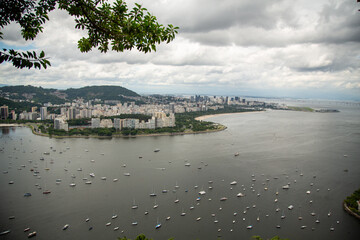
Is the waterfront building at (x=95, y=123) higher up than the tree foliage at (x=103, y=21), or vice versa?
the tree foliage at (x=103, y=21)

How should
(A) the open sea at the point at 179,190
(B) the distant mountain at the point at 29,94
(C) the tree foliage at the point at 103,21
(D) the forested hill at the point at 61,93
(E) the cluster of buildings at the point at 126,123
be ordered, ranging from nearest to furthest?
(C) the tree foliage at the point at 103,21, (A) the open sea at the point at 179,190, (E) the cluster of buildings at the point at 126,123, (B) the distant mountain at the point at 29,94, (D) the forested hill at the point at 61,93

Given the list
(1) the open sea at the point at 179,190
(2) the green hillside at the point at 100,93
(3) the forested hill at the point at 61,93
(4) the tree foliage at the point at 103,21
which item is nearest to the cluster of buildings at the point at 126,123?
(1) the open sea at the point at 179,190

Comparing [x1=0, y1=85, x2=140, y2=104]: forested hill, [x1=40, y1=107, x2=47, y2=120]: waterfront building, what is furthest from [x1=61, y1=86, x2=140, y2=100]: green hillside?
[x1=40, y1=107, x2=47, y2=120]: waterfront building

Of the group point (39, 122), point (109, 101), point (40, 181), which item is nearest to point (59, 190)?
point (40, 181)

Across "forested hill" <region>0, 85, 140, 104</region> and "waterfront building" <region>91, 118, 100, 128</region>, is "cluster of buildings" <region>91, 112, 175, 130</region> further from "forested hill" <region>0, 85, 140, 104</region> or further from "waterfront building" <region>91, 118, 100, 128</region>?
"forested hill" <region>0, 85, 140, 104</region>

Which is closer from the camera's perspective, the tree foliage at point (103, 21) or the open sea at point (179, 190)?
the tree foliage at point (103, 21)

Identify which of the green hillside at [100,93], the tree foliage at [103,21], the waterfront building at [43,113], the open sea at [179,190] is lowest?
the open sea at [179,190]

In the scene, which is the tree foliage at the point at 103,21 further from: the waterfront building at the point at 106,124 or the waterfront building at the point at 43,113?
the waterfront building at the point at 43,113
